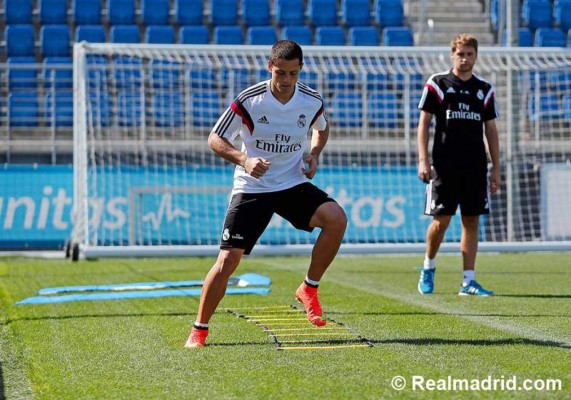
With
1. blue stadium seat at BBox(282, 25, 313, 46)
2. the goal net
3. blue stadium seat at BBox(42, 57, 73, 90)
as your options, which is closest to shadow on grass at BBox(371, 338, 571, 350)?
the goal net

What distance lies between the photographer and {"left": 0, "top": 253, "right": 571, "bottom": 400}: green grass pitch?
4.36 m

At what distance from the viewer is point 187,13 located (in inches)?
751

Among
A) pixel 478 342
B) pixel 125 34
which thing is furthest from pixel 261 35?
pixel 478 342

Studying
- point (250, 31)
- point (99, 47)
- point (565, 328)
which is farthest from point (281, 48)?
point (250, 31)

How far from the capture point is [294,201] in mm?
5895

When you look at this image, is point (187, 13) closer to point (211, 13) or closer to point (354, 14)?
point (211, 13)

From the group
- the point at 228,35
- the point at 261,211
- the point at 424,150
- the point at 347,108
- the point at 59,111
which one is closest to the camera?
the point at 261,211

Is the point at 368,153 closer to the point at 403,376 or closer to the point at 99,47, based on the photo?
the point at 99,47

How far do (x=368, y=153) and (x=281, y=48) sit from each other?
29.4 feet

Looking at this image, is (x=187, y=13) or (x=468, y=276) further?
(x=187, y=13)

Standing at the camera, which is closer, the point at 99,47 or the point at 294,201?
the point at 294,201

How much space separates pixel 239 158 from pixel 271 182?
0.35 m

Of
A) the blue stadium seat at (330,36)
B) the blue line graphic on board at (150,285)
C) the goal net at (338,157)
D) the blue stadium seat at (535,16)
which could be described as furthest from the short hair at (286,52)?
the blue stadium seat at (535,16)

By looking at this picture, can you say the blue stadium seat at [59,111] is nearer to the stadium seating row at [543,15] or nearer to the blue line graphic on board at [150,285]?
the blue line graphic on board at [150,285]
